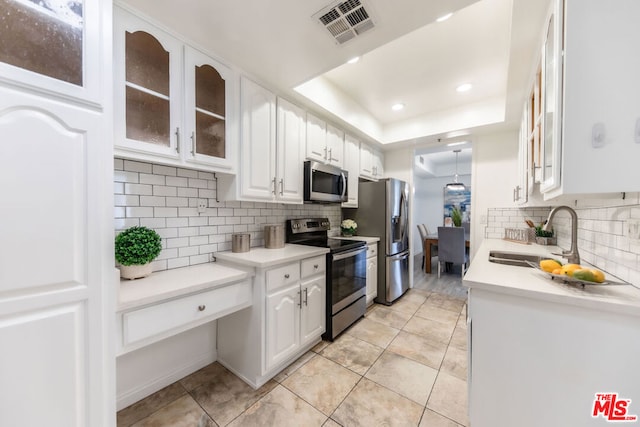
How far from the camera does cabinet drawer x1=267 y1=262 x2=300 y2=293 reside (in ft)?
5.43

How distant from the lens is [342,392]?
5.25 ft

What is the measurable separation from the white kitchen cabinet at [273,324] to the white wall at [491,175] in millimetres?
2372

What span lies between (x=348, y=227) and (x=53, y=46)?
112 inches

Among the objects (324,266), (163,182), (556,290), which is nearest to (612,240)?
(556,290)

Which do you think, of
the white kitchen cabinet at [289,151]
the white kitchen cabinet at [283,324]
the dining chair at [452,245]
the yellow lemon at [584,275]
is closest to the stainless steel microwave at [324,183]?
the white kitchen cabinet at [289,151]

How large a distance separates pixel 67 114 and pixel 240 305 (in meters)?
1.30

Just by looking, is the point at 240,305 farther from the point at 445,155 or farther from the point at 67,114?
the point at 445,155

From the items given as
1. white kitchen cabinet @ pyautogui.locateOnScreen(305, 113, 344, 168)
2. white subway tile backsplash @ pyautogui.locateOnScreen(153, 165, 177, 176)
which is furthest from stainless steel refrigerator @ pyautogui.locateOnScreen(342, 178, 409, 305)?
white subway tile backsplash @ pyautogui.locateOnScreen(153, 165, 177, 176)

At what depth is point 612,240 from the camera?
1.19 metres

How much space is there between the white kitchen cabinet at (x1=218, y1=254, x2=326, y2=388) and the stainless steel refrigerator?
1.31m

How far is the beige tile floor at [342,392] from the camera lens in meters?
1.39

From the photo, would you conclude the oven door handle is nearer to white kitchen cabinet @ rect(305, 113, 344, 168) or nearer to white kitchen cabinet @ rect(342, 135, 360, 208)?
white kitchen cabinet @ rect(342, 135, 360, 208)

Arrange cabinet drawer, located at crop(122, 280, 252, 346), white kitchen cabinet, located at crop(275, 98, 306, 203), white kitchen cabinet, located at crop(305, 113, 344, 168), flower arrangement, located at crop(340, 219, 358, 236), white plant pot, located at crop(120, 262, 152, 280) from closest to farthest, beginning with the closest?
cabinet drawer, located at crop(122, 280, 252, 346) < white plant pot, located at crop(120, 262, 152, 280) < white kitchen cabinet, located at crop(275, 98, 306, 203) < white kitchen cabinet, located at crop(305, 113, 344, 168) < flower arrangement, located at crop(340, 219, 358, 236)

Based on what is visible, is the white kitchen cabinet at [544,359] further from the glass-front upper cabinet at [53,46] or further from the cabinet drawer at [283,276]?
the glass-front upper cabinet at [53,46]
